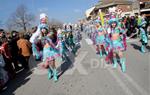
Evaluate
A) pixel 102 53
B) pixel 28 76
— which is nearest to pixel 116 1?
pixel 102 53

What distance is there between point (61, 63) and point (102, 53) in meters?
2.75

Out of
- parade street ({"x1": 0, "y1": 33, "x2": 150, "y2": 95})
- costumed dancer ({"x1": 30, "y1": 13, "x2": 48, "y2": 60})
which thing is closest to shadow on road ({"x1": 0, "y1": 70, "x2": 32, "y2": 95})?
parade street ({"x1": 0, "y1": 33, "x2": 150, "y2": 95})

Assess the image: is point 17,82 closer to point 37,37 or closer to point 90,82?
point 37,37

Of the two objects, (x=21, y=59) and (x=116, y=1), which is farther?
(x=116, y=1)

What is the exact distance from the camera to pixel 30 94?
783 cm

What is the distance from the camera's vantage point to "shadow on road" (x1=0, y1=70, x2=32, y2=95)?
342 inches

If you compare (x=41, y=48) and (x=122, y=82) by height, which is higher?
(x=41, y=48)

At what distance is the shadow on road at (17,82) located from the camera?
869 centimetres

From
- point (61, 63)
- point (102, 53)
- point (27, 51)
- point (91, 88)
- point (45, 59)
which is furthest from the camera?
point (102, 53)

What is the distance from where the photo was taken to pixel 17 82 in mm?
9945

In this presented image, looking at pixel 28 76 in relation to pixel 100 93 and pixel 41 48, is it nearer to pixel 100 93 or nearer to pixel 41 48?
pixel 41 48

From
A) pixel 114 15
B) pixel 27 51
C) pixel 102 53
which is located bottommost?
pixel 102 53

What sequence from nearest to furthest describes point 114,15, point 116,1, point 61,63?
point 114,15
point 61,63
point 116,1

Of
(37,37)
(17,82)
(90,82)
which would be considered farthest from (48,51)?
(17,82)
